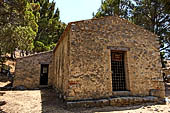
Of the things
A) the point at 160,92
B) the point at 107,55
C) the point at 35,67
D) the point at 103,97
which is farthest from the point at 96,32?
the point at 35,67

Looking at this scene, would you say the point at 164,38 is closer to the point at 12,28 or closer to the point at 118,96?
the point at 118,96

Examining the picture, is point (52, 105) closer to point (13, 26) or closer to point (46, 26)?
point (13, 26)

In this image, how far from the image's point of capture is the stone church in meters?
5.58

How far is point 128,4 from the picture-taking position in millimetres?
14852

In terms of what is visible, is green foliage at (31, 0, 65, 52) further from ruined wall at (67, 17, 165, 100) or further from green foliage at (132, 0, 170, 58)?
green foliage at (132, 0, 170, 58)

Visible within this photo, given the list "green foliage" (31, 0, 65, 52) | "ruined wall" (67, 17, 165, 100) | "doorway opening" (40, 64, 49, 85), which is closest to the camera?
"ruined wall" (67, 17, 165, 100)

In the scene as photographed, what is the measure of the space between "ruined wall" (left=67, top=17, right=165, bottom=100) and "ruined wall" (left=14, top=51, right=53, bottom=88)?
7.12 metres

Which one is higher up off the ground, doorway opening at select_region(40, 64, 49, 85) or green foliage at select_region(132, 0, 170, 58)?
green foliage at select_region(132, 0, 170, 58)

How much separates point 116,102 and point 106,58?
207 centimetres

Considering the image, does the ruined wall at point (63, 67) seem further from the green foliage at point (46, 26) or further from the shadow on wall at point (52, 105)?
the green foliage at point (46, 26)

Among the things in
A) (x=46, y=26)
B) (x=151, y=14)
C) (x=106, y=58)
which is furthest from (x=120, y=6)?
(x=106, y=58)

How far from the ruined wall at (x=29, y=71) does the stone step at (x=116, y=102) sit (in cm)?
730

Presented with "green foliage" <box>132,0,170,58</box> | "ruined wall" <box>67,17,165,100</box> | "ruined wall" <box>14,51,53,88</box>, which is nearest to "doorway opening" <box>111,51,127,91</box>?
"ruined wall" <box>67,17,165,100</box>

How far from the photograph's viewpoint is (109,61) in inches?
242
